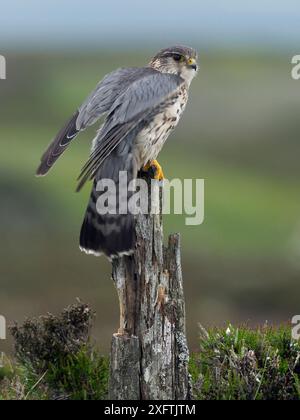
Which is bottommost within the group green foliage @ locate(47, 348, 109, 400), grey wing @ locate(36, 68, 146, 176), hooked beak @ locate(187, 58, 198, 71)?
green foliage @ locate(47, 348, 109, 400)

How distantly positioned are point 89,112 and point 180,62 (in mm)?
1307

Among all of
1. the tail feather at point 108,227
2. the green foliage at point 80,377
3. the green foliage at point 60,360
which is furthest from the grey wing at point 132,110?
the green foliage at point 80,377

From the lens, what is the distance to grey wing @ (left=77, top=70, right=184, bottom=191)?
7324 millimetres

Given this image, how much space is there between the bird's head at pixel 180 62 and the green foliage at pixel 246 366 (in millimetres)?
2253

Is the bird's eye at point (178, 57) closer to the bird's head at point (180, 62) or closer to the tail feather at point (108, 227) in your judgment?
the bird's head at point (180, 62)

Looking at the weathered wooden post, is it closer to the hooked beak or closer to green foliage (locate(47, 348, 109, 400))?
green foliage (locate(47, 348, 109, 400))

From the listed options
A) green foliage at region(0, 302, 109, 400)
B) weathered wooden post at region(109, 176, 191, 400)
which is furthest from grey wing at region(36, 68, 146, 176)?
green foliage at region(0, 302, 109, 400)

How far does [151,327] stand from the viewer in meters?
7.26

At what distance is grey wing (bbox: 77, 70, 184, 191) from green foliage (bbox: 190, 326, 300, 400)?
171 cm

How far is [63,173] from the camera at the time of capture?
2662 centimetres

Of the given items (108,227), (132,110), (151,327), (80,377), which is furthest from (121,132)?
(80,377)
